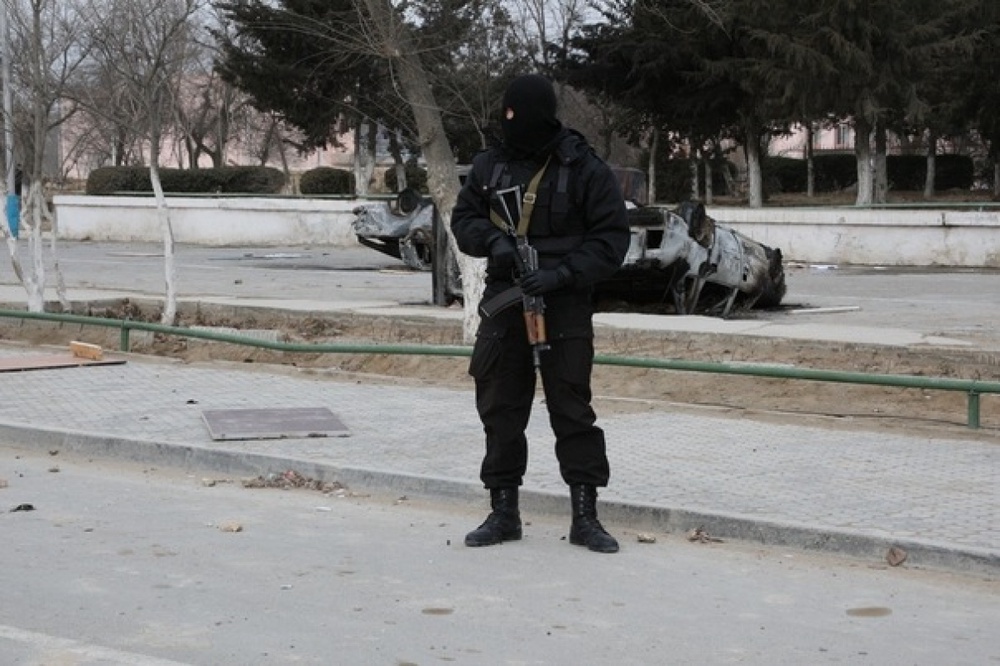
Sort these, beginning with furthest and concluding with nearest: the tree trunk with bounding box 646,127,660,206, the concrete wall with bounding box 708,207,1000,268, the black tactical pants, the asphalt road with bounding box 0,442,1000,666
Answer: the tree trunk with bounding box 646,127,660,206
the concrete wall with bounding box 708,207,1000,268
the black tactical pants
the asphalt road with bounding box 0,442,1000,666

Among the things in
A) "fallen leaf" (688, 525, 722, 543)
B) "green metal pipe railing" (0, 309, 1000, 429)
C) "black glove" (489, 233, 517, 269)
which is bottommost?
Answer: "fallen leaf" (688, 525, 722, 543)

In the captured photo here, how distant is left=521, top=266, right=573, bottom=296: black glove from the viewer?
272 inches

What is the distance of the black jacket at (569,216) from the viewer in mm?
7047

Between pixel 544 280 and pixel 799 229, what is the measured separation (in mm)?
24680

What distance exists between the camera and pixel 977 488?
8.61 metres

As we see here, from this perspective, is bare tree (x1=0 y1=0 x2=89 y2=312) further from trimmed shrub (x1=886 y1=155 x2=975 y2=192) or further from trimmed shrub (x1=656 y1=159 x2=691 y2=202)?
trimmed shrub (x1=886 y1=155 x2=975 y2=192)

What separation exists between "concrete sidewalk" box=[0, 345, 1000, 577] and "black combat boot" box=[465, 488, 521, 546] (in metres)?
0.28

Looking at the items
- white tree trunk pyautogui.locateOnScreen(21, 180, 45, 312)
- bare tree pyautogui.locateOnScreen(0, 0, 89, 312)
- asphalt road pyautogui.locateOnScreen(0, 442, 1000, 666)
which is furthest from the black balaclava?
white tree trunk pyautogui.locateOnScreen(21, 180, 45, 312)

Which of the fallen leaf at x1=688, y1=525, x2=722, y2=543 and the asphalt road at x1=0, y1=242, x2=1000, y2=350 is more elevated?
the asphalt road at x1=0, y1=242, x2=1000, y2=350

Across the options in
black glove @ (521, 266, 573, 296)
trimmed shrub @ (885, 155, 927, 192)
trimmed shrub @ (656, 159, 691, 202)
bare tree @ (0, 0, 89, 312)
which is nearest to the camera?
black glove @ (521, 266, 573, 296)

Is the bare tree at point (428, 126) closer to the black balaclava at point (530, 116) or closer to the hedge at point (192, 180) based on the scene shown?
the black balaclava at point (530, 116)

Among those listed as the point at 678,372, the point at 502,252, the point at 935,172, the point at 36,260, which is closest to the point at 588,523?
the point at 502,252

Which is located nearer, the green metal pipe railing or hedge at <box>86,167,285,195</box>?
the green metal pipe railing

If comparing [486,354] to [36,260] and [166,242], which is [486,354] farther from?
[36,260]
